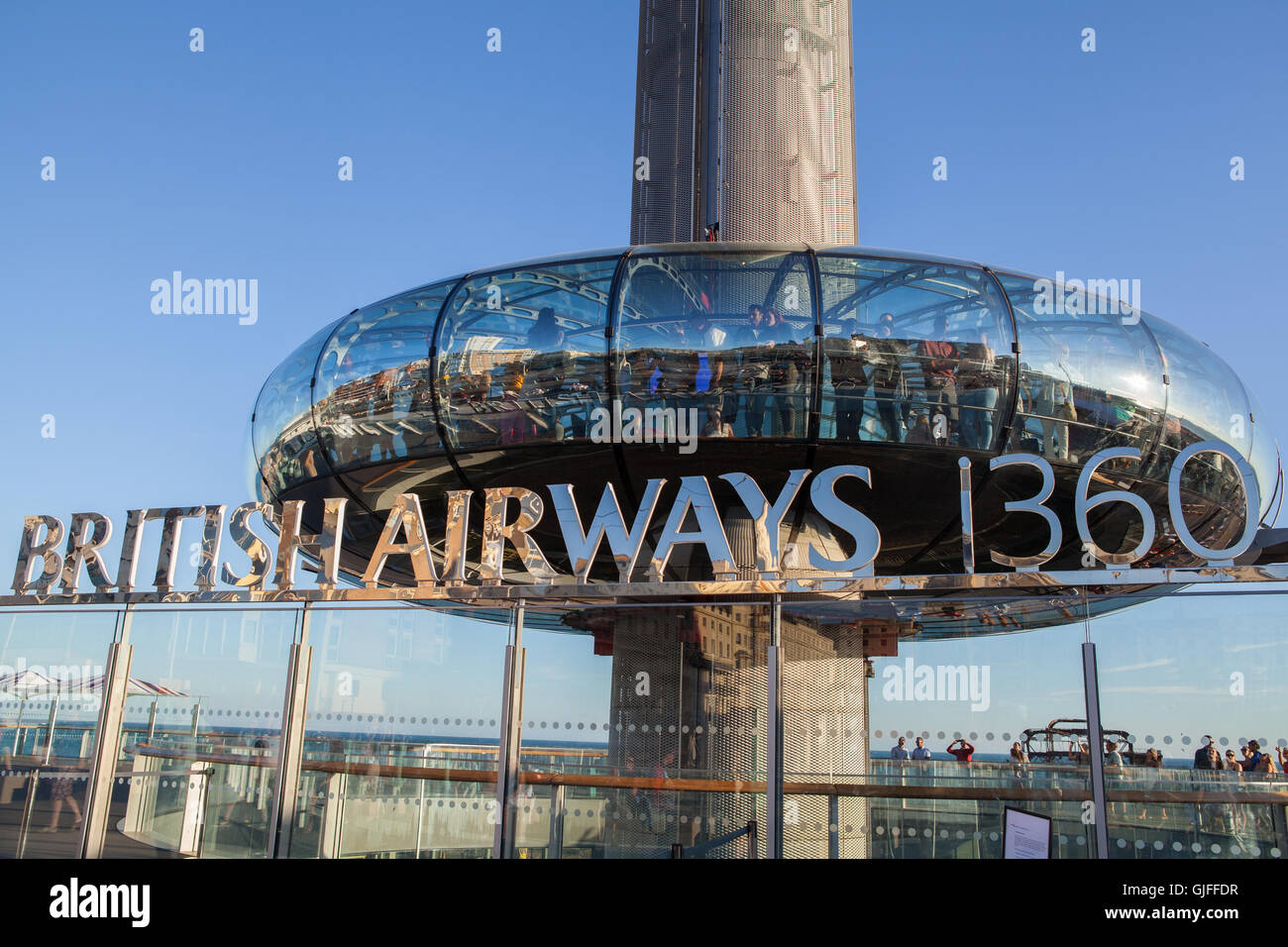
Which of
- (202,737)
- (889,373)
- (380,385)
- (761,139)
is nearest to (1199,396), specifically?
(889,373)

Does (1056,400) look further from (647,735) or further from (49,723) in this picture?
(49,723)

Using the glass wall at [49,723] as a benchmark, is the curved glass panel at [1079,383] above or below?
above

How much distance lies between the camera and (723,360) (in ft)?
40.9

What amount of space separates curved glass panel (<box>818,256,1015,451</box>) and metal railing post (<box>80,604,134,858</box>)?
26.6 ft

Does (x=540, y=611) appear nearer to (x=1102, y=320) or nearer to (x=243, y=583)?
(x=243, y=583)

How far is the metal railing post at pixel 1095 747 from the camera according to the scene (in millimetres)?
8969

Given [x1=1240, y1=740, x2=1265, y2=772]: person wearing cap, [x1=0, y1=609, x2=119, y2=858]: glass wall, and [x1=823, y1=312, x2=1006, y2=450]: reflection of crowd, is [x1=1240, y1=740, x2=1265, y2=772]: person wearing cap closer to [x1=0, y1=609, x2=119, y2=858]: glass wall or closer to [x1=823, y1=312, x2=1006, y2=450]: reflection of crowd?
[x1=823, y1=312, x2=1006, y2=450]: reflection of crowd

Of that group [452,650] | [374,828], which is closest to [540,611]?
[452,650]

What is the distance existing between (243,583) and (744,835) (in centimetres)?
605

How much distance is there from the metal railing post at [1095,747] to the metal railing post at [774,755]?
8.46 ft

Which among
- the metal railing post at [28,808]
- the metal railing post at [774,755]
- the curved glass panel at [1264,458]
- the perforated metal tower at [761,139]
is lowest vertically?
the metal railing post at [28,808]

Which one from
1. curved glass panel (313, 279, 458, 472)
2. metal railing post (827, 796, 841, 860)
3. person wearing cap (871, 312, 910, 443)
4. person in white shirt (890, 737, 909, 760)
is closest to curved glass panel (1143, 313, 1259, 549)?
person wearing cap (871, 312, 910, 443)

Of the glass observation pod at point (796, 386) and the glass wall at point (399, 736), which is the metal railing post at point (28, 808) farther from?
the glass observation pod at point (796, 386)

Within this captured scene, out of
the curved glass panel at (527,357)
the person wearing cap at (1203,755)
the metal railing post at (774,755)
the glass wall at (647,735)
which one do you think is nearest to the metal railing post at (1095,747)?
the person wearing cap at (1203,755)
